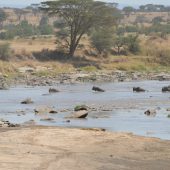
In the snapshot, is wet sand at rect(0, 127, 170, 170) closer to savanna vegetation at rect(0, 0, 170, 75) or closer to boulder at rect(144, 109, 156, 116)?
boulder at rect(144, 109, 156, 116)

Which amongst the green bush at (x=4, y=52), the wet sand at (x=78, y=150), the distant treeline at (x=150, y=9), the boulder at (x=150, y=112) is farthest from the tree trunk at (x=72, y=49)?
the distant treeline at (x=150, y=9)

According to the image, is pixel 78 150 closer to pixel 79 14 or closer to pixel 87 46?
pixel 79 14

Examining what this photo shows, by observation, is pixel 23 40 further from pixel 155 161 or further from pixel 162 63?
pixel 155 161

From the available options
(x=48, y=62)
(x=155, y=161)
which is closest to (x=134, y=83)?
(x=48, y=62)

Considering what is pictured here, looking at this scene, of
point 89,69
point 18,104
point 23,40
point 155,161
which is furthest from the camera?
point 23,40

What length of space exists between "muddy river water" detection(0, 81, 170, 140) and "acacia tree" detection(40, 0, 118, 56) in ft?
39.8

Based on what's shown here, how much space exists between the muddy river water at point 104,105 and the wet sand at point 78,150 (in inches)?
127

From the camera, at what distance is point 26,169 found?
14.5 metres

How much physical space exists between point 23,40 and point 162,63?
48.2 ft

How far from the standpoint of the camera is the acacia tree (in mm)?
61719

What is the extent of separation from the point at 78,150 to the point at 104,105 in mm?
17252

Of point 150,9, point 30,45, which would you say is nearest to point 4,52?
point 30,45

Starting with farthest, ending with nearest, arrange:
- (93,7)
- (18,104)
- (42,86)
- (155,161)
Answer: (93,7) → (42,86) → (18,104) → (155,161)

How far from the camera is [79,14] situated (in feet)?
203
